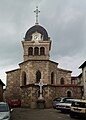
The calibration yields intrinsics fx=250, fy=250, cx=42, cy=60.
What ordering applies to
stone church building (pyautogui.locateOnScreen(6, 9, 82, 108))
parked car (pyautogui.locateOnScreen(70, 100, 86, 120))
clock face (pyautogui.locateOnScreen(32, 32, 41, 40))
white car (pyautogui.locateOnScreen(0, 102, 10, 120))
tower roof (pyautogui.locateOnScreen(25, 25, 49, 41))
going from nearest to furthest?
white car (pyautogui.locateOnScreen(0, 102, 10, 120))
parked car (pyautogui.locateOnScreen(70, 100, 86, 120))
stone church building (pyautogui.locateOnScreen(6, 9, 82, 108))
clock face (pyautogui.locateOnScreen(32, 32, 41, 40))
tower roof (pyautogui.locateOnScreen(25, 25, 49, 41))

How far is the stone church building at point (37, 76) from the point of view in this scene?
32656 millimetres

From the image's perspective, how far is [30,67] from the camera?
43031mm

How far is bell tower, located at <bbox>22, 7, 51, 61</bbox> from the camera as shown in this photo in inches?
1942

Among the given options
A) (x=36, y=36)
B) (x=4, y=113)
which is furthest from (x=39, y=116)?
(x=36, y=36)

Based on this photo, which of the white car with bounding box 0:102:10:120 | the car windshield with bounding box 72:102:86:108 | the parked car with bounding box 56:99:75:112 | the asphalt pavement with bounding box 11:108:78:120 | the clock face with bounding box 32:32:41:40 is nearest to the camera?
the white car with bounding box 0:102:10:120

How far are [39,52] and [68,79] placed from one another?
801 cm

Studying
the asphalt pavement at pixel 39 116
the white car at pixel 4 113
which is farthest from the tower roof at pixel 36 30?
the white car at pixel 4 113

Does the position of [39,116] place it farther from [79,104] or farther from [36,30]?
[36,30]

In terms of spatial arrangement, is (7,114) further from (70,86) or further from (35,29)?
(35,29)

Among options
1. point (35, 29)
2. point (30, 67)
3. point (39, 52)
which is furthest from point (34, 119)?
point (35, 29)

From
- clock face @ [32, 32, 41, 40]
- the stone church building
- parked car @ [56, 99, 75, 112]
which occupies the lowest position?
parked car @ [56, 99, 75, 112]

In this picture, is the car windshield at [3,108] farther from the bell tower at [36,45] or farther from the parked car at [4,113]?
the bell tower at [36,45]

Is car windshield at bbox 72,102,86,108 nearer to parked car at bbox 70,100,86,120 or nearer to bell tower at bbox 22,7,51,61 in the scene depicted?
parked car at bbox 70,100,86,120

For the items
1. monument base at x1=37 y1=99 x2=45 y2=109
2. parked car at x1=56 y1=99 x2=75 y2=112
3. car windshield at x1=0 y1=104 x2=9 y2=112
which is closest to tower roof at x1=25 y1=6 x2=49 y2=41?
monument base at x1=37 y1=99 x2=45 y2=109
